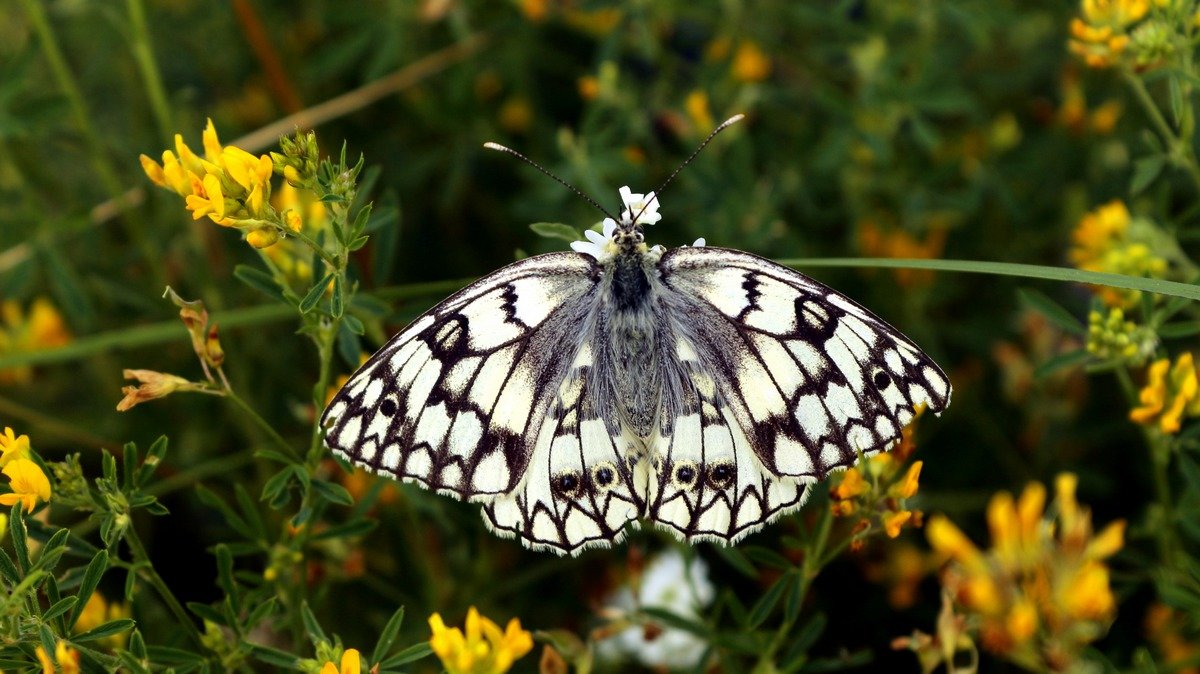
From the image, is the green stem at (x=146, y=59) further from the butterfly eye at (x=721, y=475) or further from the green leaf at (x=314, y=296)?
the butterfly eye at (x=721, y=475)

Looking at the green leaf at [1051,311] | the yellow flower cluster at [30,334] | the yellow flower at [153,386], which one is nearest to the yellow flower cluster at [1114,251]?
the green leaf at [1051,311]

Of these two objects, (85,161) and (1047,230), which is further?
(85,161)

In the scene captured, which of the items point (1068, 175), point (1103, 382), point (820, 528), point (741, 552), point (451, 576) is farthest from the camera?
point (1068, 175)

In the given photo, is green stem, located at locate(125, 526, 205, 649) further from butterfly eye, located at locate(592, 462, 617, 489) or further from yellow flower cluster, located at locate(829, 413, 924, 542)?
yellow flower cluster, located at locate(829, 413, 924, 542)

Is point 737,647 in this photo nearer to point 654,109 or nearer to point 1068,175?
point 654,109

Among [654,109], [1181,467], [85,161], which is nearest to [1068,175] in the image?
[654,109]

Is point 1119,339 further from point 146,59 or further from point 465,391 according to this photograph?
point 146,59

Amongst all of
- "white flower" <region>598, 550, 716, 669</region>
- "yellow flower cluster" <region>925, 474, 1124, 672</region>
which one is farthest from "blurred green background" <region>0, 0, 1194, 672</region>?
"yellow flower cluster" <region>925, 474, 1124, 672</region>
